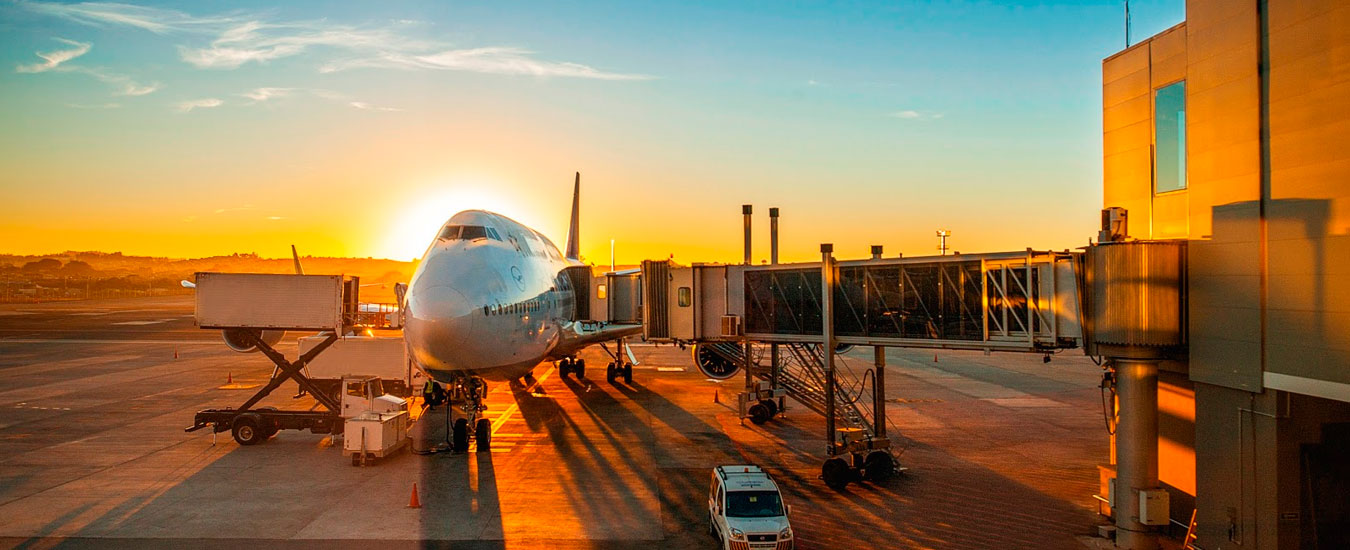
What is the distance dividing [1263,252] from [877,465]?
11121 millimetres

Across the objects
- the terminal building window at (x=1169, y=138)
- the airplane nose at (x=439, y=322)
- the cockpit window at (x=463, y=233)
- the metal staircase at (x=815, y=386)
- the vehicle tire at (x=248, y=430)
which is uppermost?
the terminal building window at (x=1169, y=138)

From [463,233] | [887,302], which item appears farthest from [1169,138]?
[463,233]

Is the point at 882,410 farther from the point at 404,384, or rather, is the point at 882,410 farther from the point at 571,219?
the point at 571,219

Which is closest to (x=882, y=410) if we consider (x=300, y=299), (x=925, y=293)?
(x=925, y=293)

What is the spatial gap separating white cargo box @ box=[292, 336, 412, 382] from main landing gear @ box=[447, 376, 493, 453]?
5593mm

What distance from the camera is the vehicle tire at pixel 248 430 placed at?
87.3 ft

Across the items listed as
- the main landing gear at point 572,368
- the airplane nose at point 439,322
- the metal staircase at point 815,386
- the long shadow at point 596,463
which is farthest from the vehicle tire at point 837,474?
the main landing gear at point 572,368

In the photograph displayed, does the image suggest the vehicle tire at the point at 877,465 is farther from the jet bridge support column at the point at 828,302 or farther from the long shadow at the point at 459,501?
the long shadow at the point at 459,501

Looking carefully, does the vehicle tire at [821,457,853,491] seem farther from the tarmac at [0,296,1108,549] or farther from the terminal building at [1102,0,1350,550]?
the terminal building at [1102,0,1350,550]

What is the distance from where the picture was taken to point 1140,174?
686 inches

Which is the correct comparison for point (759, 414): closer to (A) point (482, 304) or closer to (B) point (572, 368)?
(A) point (482, 304)

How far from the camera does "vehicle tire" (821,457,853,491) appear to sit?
21.1 meters

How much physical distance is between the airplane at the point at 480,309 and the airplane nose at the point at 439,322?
28 mm

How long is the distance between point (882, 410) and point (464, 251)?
13875 millimetres
